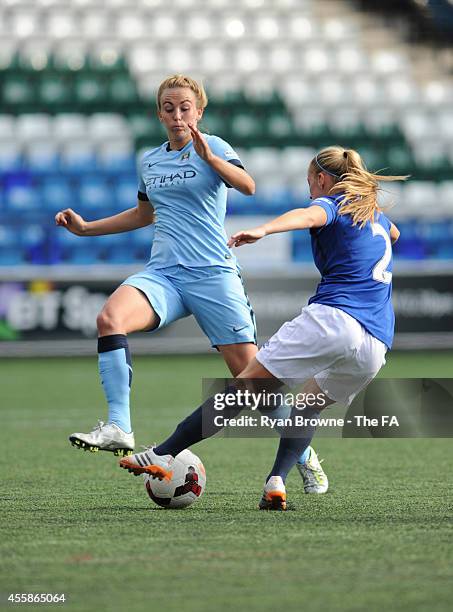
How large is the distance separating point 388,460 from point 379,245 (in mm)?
2503

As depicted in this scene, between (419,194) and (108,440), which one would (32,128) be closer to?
(419,194)

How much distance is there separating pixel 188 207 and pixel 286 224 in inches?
49.6

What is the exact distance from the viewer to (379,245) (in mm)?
5090

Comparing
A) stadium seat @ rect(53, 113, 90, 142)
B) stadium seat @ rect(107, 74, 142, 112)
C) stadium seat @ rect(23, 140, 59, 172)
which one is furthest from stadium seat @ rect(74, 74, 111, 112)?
stadium seat @ rect(23, 140, 59, 172)

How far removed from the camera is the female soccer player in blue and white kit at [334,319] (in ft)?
16.1

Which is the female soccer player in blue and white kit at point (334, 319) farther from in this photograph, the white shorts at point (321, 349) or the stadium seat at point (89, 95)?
the stadium seat at point (89, 95)

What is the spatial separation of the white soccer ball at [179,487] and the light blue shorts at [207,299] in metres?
0.66

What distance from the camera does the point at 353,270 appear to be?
16.4ft

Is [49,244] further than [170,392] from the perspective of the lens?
Yes

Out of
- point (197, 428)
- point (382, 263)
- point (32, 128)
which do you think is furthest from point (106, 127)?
point (382, 263)

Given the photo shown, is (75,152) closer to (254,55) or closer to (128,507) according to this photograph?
(254,55)

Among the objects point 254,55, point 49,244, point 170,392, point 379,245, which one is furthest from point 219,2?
point 379,245

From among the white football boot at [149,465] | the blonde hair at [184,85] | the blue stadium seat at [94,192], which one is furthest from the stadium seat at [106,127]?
the white football boot at [149,465]

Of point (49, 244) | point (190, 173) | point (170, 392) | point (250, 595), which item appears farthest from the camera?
point (49, 244)
